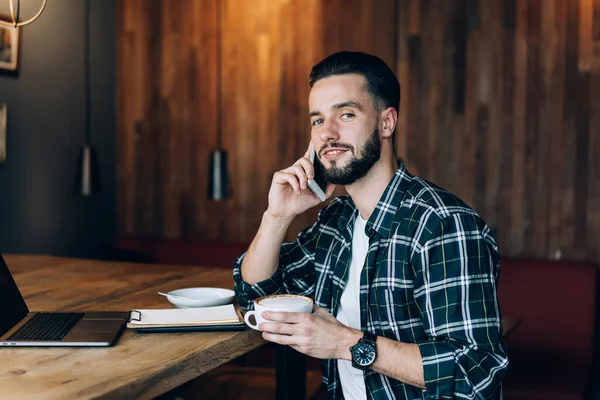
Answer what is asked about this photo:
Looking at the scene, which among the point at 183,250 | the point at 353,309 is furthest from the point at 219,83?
the point at 353,309

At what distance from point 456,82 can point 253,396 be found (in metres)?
2.21

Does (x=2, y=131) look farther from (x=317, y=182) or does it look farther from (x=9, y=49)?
(x=317, y=182)

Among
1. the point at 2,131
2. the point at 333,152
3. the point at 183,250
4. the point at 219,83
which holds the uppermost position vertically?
the point at 219,83

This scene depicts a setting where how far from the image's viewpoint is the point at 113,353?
4.79 feet

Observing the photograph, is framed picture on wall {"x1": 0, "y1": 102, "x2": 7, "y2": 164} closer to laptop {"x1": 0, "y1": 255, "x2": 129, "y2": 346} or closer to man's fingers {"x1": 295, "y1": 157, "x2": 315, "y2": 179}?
laptop {"x1": 0, "y1": 255, "x2": 129, "y2": 346}

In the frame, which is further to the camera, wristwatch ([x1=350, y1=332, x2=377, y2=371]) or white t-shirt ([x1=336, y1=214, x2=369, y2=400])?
white t-shirt ([x1=336, y1=214, x2=369, y2=400])

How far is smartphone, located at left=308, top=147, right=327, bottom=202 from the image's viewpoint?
76.9 inches

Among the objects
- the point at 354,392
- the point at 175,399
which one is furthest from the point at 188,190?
the point at 354,392

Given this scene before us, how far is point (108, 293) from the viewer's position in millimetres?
2150

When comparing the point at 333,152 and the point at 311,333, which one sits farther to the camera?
the point at 333,152

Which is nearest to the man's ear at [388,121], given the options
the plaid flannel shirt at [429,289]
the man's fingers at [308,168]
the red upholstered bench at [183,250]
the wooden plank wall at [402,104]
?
the plaid flannel shirt at [429,289]

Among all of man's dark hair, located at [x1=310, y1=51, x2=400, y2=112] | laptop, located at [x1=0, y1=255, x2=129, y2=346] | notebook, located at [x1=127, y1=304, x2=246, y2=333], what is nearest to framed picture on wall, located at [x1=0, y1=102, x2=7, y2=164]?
laptop, located at [x1=0, y1=255, x2=129, y2=346]

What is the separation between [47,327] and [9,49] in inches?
91.7

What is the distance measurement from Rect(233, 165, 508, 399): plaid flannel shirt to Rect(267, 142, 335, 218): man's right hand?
0.43 feet
